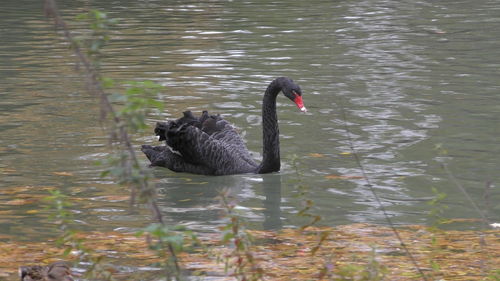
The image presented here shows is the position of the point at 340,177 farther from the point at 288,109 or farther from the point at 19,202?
the point at 288,109

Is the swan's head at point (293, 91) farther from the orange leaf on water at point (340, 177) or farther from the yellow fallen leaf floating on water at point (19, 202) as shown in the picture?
the yellow fallen leaf floating on water at point (19, 202)

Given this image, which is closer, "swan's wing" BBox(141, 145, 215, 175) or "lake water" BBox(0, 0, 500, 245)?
"lake water" BBox(0, 0, 500, 245)

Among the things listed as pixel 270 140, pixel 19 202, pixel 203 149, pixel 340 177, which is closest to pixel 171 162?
pixel 203 149

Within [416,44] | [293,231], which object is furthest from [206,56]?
[293,231]

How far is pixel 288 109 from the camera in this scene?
447 inches

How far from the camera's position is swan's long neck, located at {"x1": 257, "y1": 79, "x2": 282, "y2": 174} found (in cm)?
855

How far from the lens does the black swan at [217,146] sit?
8617 millimetres

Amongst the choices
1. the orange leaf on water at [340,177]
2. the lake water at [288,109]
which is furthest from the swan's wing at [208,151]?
the orange leaf on water at [340,177]

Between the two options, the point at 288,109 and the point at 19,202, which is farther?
the point at 288,109

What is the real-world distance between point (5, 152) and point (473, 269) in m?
4.93

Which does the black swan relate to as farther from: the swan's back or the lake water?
the lake water

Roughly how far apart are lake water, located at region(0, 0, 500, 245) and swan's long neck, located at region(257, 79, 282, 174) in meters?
0.12

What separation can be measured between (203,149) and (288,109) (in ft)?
8.93

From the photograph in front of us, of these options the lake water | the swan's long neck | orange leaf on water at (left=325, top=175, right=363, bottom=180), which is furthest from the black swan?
orange leaf on water at (left=325, top=175, right=363, bottom=180)
